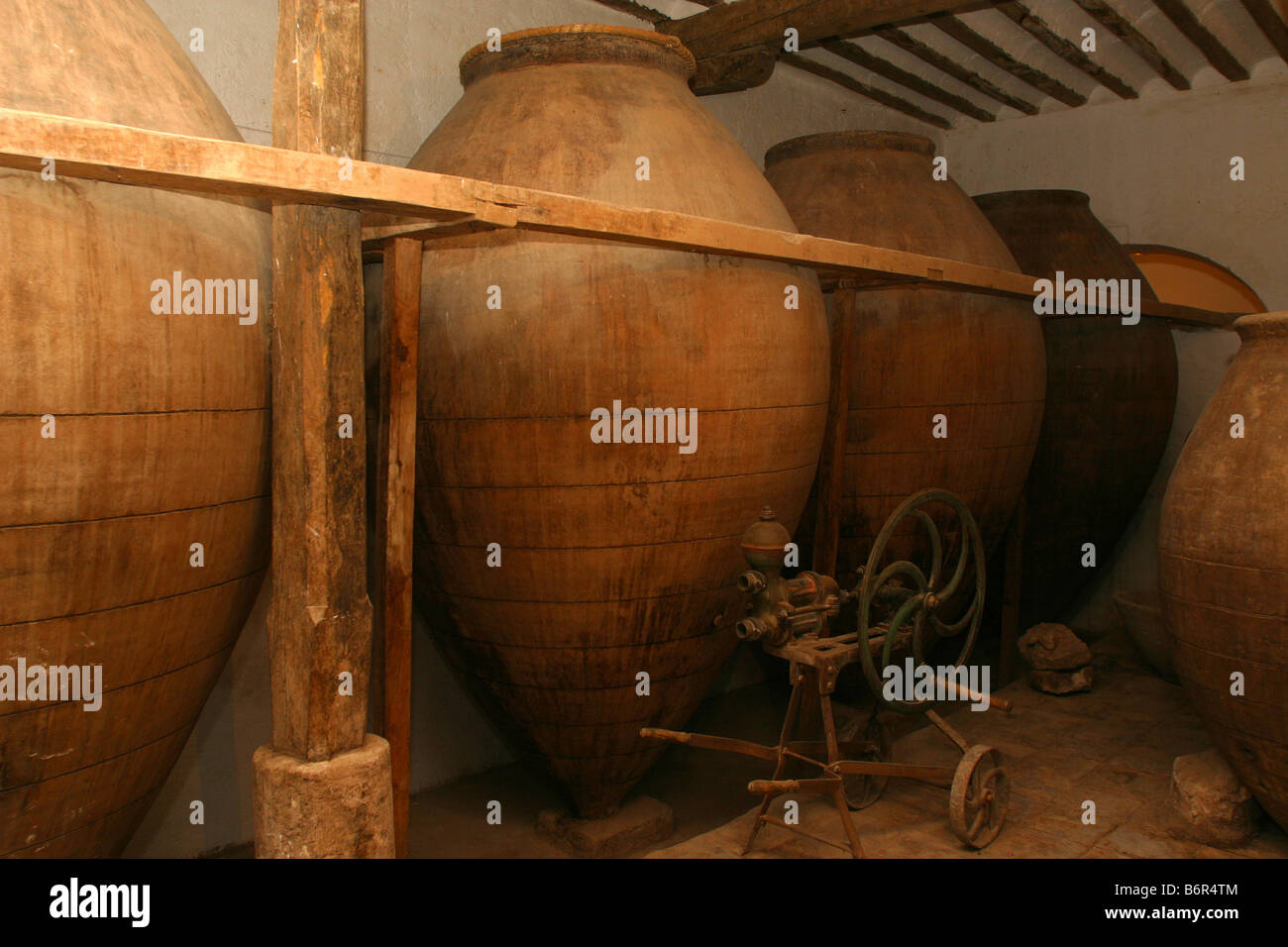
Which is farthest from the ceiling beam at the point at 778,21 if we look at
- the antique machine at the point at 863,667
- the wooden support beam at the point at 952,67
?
the antique machine at the point at 863,667

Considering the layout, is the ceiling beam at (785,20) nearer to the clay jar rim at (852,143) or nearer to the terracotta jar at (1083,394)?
the clay jar rim at (852,143)

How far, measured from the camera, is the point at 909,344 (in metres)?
4.45

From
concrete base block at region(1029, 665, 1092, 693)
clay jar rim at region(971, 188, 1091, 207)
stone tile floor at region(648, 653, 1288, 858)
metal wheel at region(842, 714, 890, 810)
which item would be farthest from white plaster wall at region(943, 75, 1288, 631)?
metal wheel at region(842, 714, 890, 810)

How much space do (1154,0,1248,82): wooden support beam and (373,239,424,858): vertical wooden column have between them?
14.1ft

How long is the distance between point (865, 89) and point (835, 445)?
124 inches

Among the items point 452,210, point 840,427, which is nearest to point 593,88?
point 452,210

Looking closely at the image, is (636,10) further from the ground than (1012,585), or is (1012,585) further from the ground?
(636,10)

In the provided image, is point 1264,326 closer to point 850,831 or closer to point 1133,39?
point 850,831

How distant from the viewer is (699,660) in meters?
3.72

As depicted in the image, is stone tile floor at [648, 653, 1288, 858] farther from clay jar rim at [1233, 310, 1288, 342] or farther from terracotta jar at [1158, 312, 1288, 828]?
clay jar rim at [1233, 310, 1288, 342]

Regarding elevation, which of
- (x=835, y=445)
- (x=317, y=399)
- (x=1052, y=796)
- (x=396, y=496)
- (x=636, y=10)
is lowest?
(x=1052, y=796)

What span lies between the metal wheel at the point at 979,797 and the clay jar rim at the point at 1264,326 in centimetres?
166

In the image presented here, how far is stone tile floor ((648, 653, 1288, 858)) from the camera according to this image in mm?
3379

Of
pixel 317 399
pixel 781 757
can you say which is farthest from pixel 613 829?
pixel 317 399
